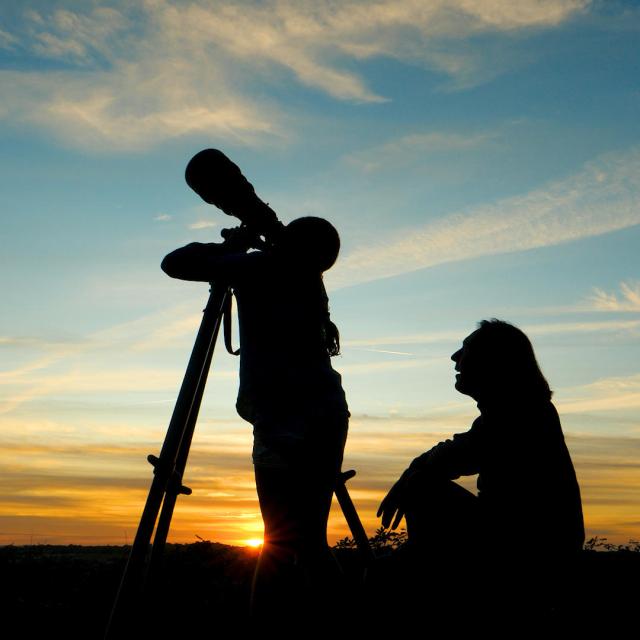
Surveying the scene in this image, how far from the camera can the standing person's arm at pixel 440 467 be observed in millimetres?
3857

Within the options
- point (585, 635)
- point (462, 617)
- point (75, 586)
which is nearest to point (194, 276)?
point (462, 617)

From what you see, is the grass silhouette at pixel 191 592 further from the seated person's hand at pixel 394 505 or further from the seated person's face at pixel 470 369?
the seated person's face at pixel 470 369

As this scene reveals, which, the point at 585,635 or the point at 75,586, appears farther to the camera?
the point at 75,586

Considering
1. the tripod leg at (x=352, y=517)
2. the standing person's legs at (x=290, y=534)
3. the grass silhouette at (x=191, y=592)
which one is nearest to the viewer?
the standing person's legs at (x=290, y=534)

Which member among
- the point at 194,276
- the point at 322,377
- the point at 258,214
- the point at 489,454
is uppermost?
the point at 258,214

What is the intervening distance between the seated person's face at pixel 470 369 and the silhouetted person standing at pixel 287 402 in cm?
68

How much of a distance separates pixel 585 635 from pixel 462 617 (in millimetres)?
1952

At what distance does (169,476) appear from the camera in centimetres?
341

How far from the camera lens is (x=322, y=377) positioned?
3.82 meters

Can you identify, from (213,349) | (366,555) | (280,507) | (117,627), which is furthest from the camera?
(366,555)

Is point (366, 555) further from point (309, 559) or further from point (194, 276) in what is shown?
point (194, 276)

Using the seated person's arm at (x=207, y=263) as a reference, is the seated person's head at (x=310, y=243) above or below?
above

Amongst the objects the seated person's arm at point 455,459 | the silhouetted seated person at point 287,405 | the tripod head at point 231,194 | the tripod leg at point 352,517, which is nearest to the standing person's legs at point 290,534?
the silhouetted seated person at point 287,405

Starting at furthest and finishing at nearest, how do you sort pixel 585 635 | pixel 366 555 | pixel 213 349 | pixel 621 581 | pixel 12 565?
pixel 12 565 → pixel 621 581 → pixel 585 635 → pixel 366 555 → pixel 213 349
